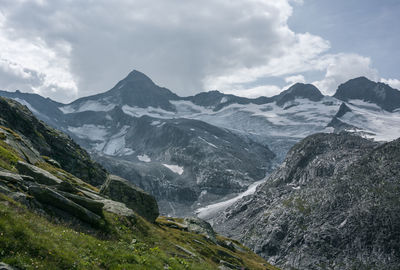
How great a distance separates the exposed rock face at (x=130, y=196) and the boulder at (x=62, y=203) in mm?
A: 21335

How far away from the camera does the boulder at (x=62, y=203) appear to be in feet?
70.8

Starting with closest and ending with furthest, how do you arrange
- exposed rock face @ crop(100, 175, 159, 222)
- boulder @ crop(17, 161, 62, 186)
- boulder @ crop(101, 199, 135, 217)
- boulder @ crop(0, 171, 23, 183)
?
boulder @ crop(0, 171, 23, 183) < boulder @ crop(17, 161, 62, 186) < boulder @ crop(101, 199, 135, 217) < exposed rock face @ crop(100, 175, 159, 222)

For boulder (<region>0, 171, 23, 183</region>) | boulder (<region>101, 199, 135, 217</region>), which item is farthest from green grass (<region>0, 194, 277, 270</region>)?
boulder (<region>101, 199, 135, 217</region>)

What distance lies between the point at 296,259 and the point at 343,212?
41291 millimetres

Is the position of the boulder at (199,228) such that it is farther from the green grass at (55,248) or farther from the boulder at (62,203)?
the boulder at (62,203)

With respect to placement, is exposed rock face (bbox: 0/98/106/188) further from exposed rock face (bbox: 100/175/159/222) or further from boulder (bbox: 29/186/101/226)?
boulder (bbox: 29/186/101/226)

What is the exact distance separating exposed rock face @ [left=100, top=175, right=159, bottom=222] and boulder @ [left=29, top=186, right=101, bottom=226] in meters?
21.3

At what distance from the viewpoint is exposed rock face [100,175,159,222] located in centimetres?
4572

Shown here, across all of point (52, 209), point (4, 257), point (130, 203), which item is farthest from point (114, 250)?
point (130, 203)

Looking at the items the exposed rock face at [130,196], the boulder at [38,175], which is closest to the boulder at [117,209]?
the boulder at [38,175]

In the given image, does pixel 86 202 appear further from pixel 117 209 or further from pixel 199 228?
pixel 199 228

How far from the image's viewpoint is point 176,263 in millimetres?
22422

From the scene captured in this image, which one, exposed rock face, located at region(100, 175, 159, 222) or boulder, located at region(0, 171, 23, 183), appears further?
exposed rock face, located at region(100, 175, 159, 222)

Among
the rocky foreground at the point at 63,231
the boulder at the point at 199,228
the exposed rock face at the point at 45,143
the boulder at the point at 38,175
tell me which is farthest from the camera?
the exposed rock face at the point at 45,143
